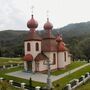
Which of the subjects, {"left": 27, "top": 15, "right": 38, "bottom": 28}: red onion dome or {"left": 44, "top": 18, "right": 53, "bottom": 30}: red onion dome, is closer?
{"left": 27, "top": 15, "right": 38, "bottom": 28}: red onion dome

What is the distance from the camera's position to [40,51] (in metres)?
40.6

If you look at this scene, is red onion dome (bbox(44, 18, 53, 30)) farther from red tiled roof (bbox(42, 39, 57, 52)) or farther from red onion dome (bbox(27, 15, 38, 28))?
red onion dome (bbox(27, 15, 38, 28))

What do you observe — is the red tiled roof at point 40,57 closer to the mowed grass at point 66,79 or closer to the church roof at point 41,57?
the church roof at point 41,57

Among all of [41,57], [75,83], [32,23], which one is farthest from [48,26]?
[75,83]

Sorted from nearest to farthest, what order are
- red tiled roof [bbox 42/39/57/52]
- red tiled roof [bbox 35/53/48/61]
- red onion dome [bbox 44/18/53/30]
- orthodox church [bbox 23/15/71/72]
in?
red tiled roof [bbox 35/53/48/61]
orthodox church [bbox 23/15/71/72]
red tiled roof [bbox 42/39/57/52]
red onion dome [bbox 44/18/53/30]

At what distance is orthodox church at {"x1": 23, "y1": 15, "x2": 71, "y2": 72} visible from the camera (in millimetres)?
39500

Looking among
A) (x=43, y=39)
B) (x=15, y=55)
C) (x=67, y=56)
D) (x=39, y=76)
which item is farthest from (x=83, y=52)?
(x=39, y=76)

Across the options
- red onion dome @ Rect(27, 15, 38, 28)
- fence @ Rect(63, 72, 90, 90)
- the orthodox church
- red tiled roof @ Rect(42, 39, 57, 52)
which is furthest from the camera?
red tiled roof @ Rect(42, 39, 57, 52)

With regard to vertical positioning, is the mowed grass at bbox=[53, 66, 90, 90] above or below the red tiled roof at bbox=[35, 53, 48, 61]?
below

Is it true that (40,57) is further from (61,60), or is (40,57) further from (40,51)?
(61,60)

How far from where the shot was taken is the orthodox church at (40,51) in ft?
130

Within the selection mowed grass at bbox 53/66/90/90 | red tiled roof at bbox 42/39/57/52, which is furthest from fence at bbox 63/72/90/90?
red tiled roof at bbox 42/39/57/52

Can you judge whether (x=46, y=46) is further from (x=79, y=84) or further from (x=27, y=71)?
(x=79, y=84)

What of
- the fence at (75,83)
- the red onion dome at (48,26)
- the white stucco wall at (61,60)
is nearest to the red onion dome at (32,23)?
the red onion dome at (48,26)
